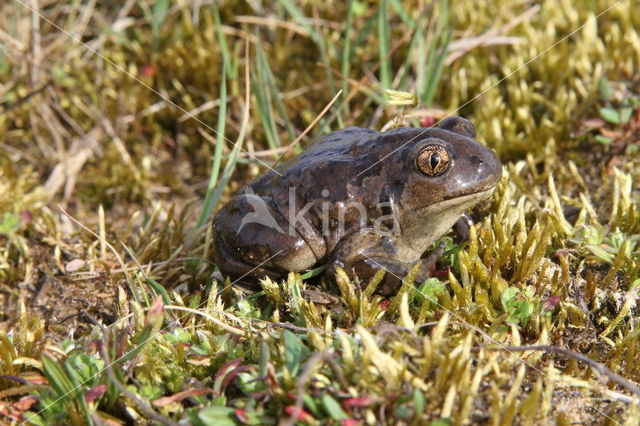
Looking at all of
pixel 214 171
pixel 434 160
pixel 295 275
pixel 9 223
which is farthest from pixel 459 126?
pixel 9 223

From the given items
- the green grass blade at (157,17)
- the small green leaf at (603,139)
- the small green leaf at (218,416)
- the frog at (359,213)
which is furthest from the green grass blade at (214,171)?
the small green leaf at (603,139)

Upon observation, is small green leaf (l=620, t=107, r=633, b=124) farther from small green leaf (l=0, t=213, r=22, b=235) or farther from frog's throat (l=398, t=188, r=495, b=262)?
small green leaf (l=0, t=213, r=22, b=235)

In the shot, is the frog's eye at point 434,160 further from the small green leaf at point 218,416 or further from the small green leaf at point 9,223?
the small green leaf at point 9,223

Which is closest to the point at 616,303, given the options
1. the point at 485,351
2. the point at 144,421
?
the point at 485,351

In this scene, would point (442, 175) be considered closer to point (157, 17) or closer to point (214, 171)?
point (214, 171)

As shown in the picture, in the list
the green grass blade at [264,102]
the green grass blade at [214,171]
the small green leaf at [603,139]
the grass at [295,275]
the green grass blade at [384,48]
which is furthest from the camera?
the green grass blade at [384,48]

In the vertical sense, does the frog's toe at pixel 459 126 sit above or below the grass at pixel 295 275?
above

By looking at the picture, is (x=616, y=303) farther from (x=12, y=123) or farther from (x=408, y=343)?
(x=12, y=123)
